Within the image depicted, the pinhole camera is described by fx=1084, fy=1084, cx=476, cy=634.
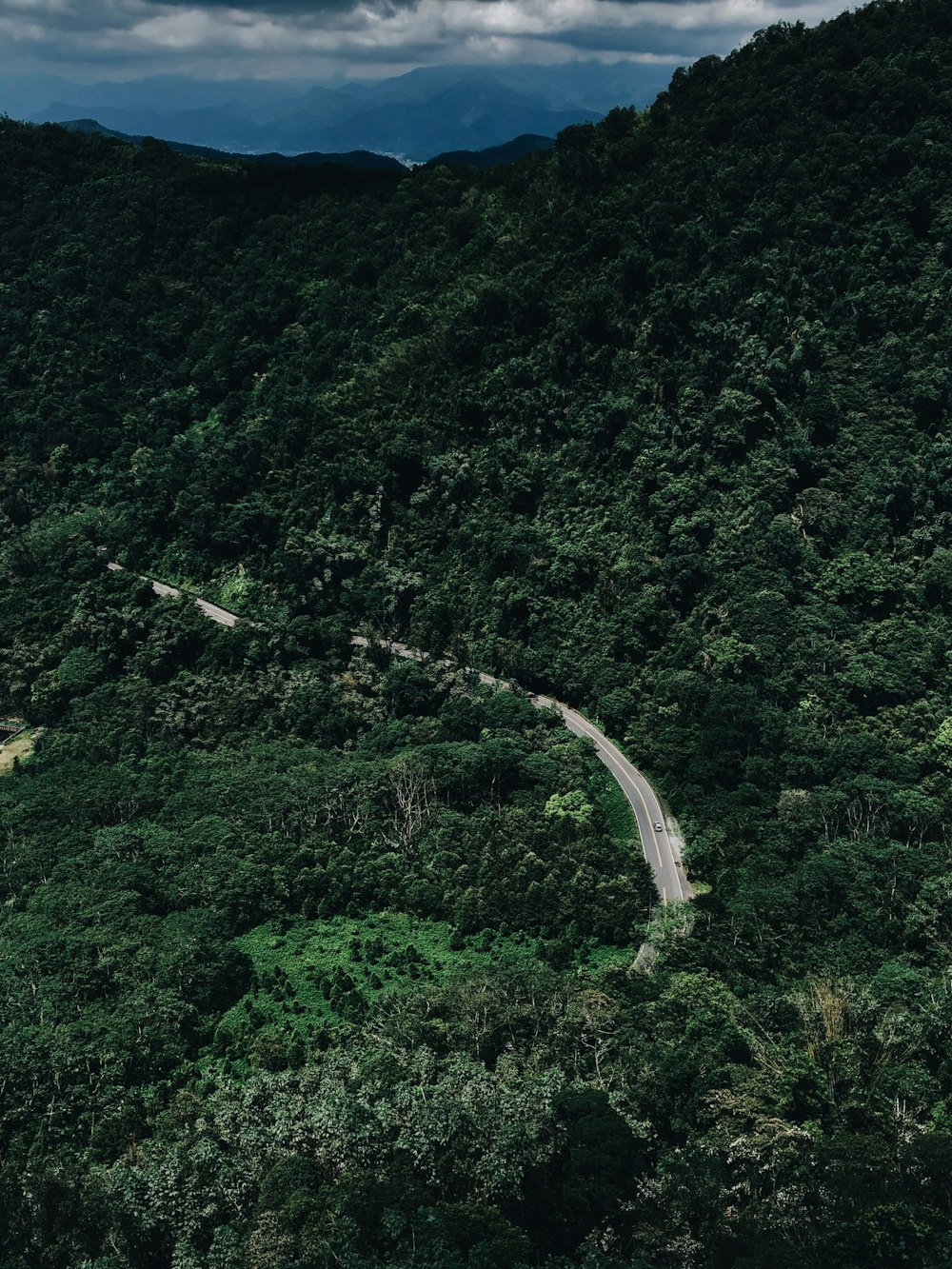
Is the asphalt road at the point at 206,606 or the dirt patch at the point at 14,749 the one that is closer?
the dirt patch at the point at 14,749

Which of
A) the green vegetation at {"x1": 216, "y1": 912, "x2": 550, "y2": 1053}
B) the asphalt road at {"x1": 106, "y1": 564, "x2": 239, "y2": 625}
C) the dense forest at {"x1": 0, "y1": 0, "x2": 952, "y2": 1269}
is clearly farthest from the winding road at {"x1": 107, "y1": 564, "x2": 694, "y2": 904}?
the green vegetation at {"x1": 216, "y1": 912, "x2": 550, "y2": 1053}

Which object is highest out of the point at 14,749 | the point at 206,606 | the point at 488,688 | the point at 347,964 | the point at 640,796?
the point at 206,606

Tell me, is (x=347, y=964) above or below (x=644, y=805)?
below

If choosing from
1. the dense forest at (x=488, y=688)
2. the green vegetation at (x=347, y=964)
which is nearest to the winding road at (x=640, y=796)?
the dense forest at (x=488, y=688)

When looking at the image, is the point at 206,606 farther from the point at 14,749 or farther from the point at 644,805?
the point at 644,805

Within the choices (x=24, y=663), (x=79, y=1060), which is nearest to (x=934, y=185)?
(x=24, y=663)

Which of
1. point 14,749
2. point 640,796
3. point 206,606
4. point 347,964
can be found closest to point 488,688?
point 640,796

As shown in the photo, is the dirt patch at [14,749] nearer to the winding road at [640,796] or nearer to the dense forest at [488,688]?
the dense forest at [488,688]
